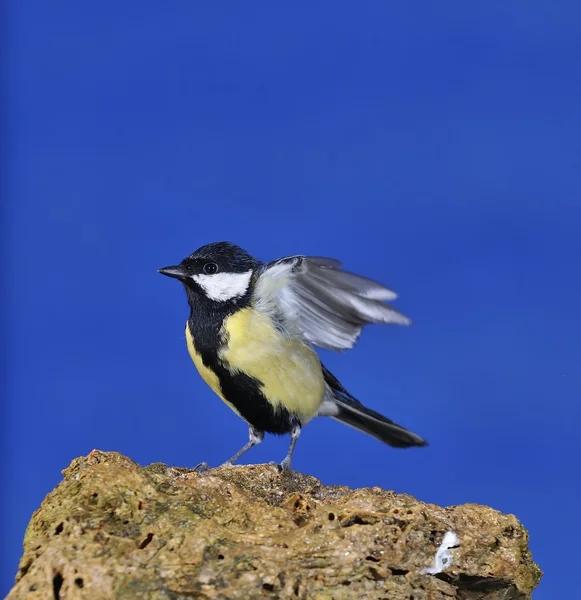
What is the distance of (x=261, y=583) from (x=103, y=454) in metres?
0.66

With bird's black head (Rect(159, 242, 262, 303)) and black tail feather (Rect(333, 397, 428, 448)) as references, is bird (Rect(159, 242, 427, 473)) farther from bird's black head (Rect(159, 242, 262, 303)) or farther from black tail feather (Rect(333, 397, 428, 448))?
black tail feather (Rect(333, 397, 428, 448))

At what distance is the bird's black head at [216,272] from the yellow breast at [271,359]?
3.4 inches

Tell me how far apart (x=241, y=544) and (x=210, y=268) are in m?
1.31

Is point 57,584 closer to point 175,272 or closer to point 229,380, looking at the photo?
point 229,380

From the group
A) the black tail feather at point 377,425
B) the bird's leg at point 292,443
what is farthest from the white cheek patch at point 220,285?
the black tail feather at point 377,425

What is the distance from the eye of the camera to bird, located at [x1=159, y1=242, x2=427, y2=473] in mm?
2855

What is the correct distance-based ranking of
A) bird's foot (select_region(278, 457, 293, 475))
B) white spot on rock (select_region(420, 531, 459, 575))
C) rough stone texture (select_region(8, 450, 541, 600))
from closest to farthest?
rough stone texture (select_region(8, 450, 541, 600)), white spot on rock (select_region(420, 531, 459, 575)), bird's foot (select_region(278, 457, 293, 475))

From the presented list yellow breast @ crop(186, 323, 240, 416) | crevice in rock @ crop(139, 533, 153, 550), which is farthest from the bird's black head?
crevice in rock @ crop(139, 533, 153, 550)

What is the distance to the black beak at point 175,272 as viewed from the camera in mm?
2930

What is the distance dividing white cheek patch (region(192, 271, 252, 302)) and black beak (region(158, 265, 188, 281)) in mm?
39

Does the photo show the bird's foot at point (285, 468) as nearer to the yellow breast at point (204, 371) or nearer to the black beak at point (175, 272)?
the yellow breast at point (204, 371)

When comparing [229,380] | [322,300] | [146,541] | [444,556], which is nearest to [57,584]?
[146,541]

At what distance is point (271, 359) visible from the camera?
113 inches

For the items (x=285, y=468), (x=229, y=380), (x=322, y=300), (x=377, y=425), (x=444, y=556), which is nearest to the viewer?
(x=444, y=556)
